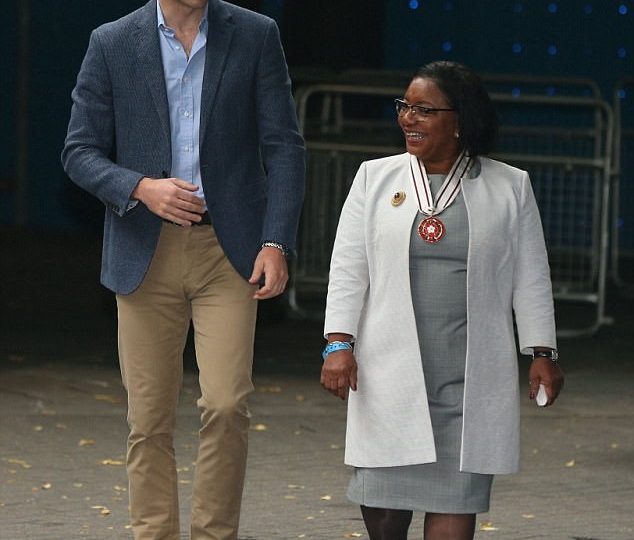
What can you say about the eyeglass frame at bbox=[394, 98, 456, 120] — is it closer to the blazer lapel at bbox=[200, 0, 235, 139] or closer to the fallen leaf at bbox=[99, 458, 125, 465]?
the blazer lapel at bbox=[200, 0, 235, 139]

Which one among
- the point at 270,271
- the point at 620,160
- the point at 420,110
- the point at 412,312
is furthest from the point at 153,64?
the point at 620,160

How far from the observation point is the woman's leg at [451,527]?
4.84 metres

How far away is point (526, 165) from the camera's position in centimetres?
1299

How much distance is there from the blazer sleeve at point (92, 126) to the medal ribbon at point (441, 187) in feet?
2.75

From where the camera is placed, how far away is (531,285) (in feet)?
16.0

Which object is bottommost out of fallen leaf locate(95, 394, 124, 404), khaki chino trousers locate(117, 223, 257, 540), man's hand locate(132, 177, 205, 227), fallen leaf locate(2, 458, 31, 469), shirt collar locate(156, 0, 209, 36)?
fallen leaf locate(95, 394, 124, 404)

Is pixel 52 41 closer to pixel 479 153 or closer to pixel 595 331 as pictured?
pixel 595 331

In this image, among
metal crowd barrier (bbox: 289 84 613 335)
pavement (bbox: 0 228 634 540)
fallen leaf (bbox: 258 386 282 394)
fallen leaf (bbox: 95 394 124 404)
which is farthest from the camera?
metal crowd barrier (bbox: 289 84 613 335)

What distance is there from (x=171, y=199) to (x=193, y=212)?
0.14m

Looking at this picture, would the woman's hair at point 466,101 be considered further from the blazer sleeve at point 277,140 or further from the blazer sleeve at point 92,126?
the blazer sleeve at point 92,126

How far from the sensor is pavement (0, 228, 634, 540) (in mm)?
6516

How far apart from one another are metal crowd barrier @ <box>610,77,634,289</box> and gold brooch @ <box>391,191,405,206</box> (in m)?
8.36

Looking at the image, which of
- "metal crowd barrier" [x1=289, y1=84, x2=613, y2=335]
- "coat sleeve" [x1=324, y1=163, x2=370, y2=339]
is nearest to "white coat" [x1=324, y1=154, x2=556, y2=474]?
"coat sleeve" [x1=324, y1=163, x2=370, y2=339]

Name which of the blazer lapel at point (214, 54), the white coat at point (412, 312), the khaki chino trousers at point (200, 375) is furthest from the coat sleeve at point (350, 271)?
the blazer lapel at point (214, 54)
